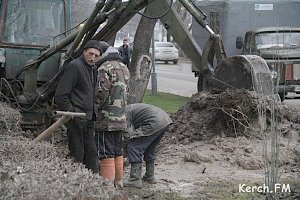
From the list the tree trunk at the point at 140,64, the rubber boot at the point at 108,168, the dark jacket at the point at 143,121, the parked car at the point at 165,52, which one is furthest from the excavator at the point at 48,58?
the parked car at the point at 165,52

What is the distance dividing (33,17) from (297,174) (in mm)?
4548

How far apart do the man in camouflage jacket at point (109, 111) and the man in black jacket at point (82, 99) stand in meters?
0.09

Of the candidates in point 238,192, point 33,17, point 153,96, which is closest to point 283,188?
point 238,192

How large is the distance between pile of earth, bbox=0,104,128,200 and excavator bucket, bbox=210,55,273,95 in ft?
15.3

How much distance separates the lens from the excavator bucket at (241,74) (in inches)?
365

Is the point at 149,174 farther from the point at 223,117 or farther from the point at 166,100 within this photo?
the point at 166,100

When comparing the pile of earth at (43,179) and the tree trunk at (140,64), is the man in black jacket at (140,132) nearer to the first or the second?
the pile of earth at (43,179)

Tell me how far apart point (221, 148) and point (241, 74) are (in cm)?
125

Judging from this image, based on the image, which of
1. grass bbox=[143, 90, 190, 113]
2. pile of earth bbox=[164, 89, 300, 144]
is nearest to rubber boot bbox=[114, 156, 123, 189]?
pile of earth bbox=[164, 89, 300, 144]

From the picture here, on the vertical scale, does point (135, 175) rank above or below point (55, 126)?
below

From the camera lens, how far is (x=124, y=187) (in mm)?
7281

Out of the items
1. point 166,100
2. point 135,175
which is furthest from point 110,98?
point 166,100

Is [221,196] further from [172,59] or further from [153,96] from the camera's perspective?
[172,59]

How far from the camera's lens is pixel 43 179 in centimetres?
410
